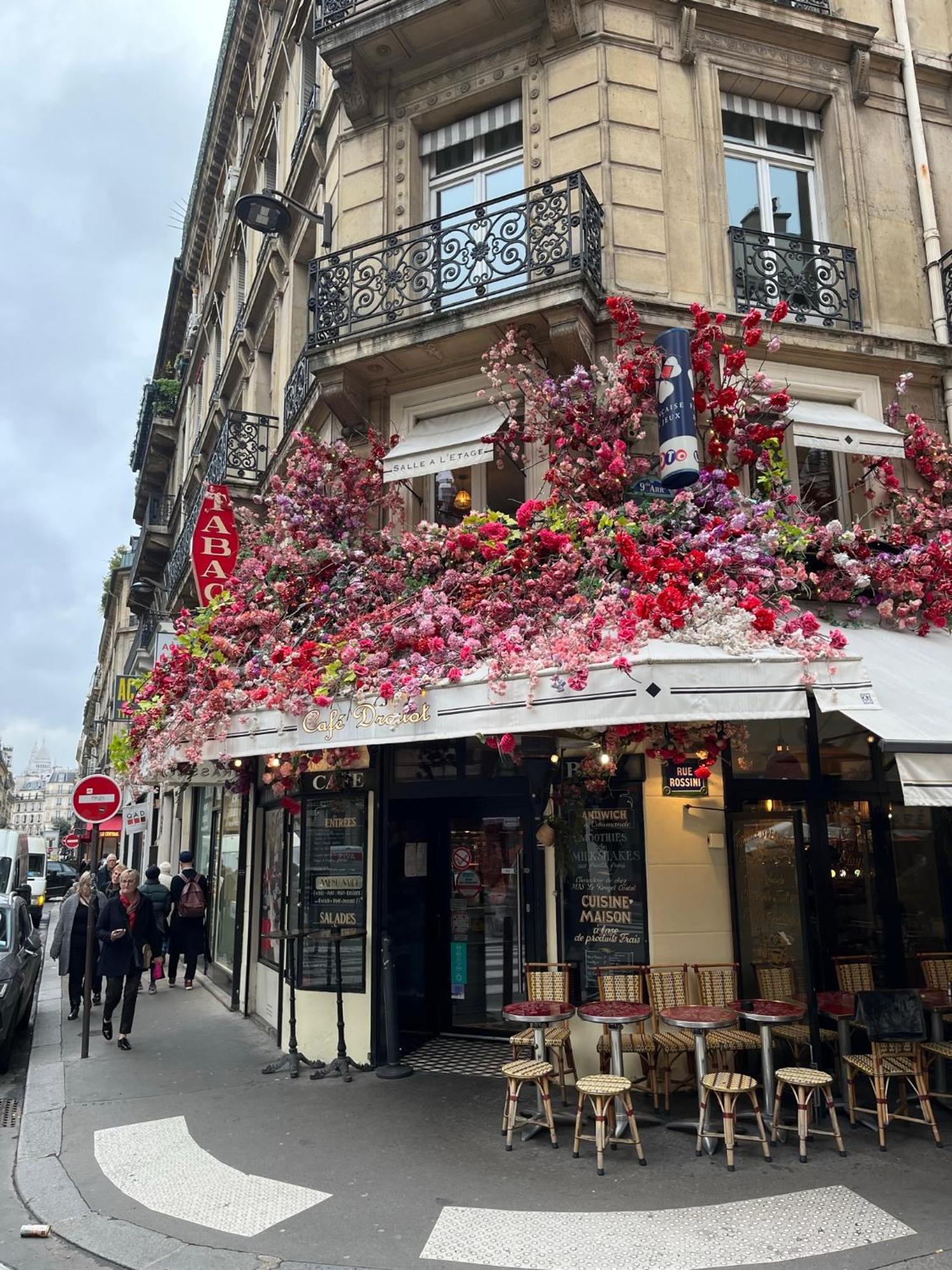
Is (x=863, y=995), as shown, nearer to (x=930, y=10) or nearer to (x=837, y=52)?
(x=837, y=52)

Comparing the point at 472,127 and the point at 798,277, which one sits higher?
the point at 472,127

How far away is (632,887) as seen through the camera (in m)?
7.80

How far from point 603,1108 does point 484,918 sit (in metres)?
3.94

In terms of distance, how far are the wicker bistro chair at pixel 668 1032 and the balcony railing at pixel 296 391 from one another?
7314mm

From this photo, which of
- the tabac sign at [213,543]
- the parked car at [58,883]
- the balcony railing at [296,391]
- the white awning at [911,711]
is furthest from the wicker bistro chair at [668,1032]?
the parked car at [58,883]

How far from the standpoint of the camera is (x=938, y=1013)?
730 cm

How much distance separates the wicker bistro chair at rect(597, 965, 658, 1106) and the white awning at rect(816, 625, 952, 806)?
2851 millimetres

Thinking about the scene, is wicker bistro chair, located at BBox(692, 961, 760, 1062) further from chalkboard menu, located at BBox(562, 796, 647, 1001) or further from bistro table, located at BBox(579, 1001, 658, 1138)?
bistro table, located at BBox(579, 1001, 658, 1138)

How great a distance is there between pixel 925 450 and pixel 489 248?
15.9 ft

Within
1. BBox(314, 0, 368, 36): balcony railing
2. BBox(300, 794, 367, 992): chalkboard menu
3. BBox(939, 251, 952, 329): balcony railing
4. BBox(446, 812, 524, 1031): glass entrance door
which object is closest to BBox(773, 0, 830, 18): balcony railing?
BBox(939, 251, 952, 329): balcony railing

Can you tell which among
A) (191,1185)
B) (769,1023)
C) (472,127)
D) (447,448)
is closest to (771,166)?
(472,127)

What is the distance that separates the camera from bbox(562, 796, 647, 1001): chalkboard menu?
7758mm

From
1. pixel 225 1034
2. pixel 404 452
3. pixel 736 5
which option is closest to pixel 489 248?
pixel 404 452

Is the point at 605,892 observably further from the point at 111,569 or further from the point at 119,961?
the point at 111,569
